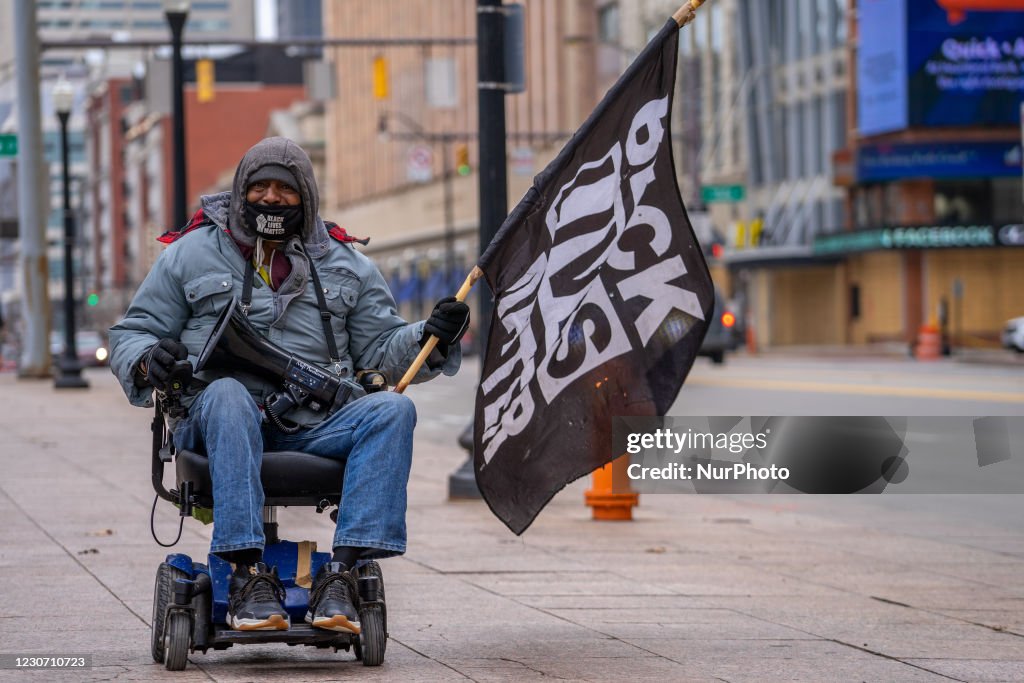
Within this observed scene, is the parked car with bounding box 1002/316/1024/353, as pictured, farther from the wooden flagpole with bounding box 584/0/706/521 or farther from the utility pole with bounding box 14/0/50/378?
the wooden flagpole with bounding box 584/0/706/521

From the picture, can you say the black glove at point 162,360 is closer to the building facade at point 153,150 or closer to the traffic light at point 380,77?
the traffic light at point 380,77

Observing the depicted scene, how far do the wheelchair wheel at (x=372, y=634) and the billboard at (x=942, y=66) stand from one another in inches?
2301

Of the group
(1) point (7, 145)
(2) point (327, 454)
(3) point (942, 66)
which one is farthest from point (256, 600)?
(3) point (942, 66)

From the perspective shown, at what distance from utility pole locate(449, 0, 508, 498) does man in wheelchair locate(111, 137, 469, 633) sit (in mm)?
6168

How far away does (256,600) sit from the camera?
5871 mm

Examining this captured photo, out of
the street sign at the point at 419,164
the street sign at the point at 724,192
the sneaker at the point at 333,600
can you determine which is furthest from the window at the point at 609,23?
the sneaker at the point at 333,600

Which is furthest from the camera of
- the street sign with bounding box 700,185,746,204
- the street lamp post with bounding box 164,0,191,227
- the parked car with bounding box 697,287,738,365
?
the street sign with bounding box 700,185,746,204

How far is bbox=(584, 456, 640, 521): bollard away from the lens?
461 inches

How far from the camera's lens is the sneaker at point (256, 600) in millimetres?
5809

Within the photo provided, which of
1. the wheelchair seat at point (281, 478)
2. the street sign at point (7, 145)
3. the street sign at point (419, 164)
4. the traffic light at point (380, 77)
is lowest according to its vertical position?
the wheelchair seat at point (281, 478)

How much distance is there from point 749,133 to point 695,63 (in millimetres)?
4432

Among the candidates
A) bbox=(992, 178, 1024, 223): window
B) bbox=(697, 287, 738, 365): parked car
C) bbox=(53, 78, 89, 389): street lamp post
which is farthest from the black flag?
bbox=(992, 178, 1024, 223): window

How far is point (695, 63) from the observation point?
7550 cm

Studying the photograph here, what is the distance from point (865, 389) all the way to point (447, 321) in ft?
81.3
